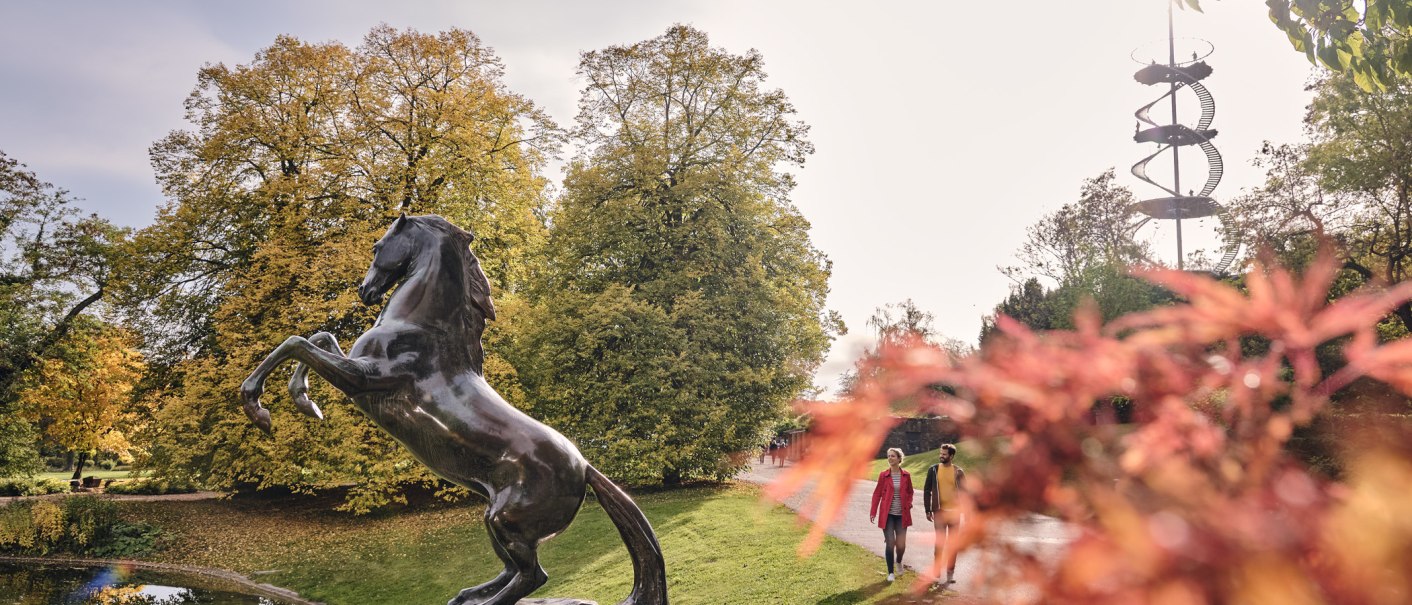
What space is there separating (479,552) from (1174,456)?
1890cm

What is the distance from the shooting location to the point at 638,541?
494cm

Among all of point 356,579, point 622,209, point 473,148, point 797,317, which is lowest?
point 356,579

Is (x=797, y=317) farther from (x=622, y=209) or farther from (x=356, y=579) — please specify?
(x=356, y=579)

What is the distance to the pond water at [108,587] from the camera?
15.0 meters

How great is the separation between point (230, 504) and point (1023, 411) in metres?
29.6

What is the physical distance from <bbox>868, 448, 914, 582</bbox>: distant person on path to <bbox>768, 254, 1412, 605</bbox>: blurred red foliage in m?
10.5

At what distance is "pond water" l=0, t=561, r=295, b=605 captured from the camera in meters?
15.0

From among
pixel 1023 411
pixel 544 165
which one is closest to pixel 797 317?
pixel 544 165

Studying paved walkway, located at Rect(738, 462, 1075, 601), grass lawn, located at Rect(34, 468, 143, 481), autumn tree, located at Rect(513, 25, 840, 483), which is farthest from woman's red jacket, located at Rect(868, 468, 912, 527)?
grass lawn, located at Rect(34, 468, 143, 481)

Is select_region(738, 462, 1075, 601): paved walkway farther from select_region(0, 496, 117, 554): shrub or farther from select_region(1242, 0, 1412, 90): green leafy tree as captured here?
select_region(0, 496, 117, 554): shrub

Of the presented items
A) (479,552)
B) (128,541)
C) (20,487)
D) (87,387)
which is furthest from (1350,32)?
(20,487)

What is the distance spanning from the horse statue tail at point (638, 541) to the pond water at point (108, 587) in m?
14.2

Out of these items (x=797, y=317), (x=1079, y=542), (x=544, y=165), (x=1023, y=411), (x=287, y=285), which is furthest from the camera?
(x=544, y=165)

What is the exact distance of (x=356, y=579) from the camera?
17141mm
